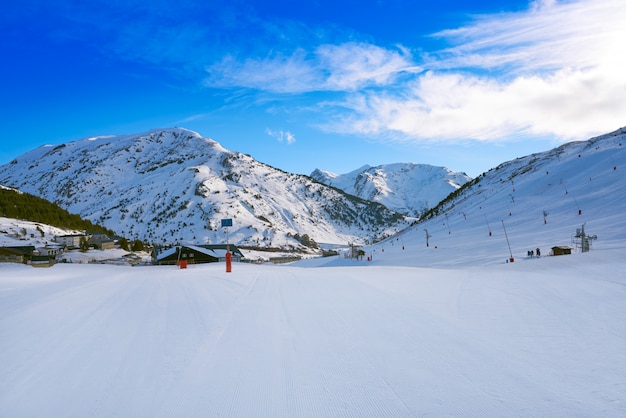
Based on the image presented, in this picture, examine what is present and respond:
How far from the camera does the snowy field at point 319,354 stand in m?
3.75

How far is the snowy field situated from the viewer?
375 cm

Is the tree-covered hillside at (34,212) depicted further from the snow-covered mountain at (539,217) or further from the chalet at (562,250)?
the chalet at (562,250)

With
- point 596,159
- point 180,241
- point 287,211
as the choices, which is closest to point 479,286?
point 596,159

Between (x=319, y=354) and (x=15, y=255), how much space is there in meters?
43.9

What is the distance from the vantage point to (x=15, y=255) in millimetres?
36281

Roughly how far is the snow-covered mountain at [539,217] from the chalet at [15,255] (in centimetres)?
3590

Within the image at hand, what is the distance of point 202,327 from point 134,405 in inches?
105

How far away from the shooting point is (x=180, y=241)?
13825 centimetres

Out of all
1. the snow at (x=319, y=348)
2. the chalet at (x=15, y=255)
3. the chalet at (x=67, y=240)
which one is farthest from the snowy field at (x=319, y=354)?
the chalet at (x=67, y=240)

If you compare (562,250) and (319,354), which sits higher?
(562,250)

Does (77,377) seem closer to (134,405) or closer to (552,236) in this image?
(134,405)

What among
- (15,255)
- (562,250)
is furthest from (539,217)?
(15,255)

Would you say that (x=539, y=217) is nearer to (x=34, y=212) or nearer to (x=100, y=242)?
(x=100, y=242)

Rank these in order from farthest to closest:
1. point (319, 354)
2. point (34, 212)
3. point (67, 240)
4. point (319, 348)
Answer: point (34, 212), point (67, 240), point (319, 348), point (319, 354)
